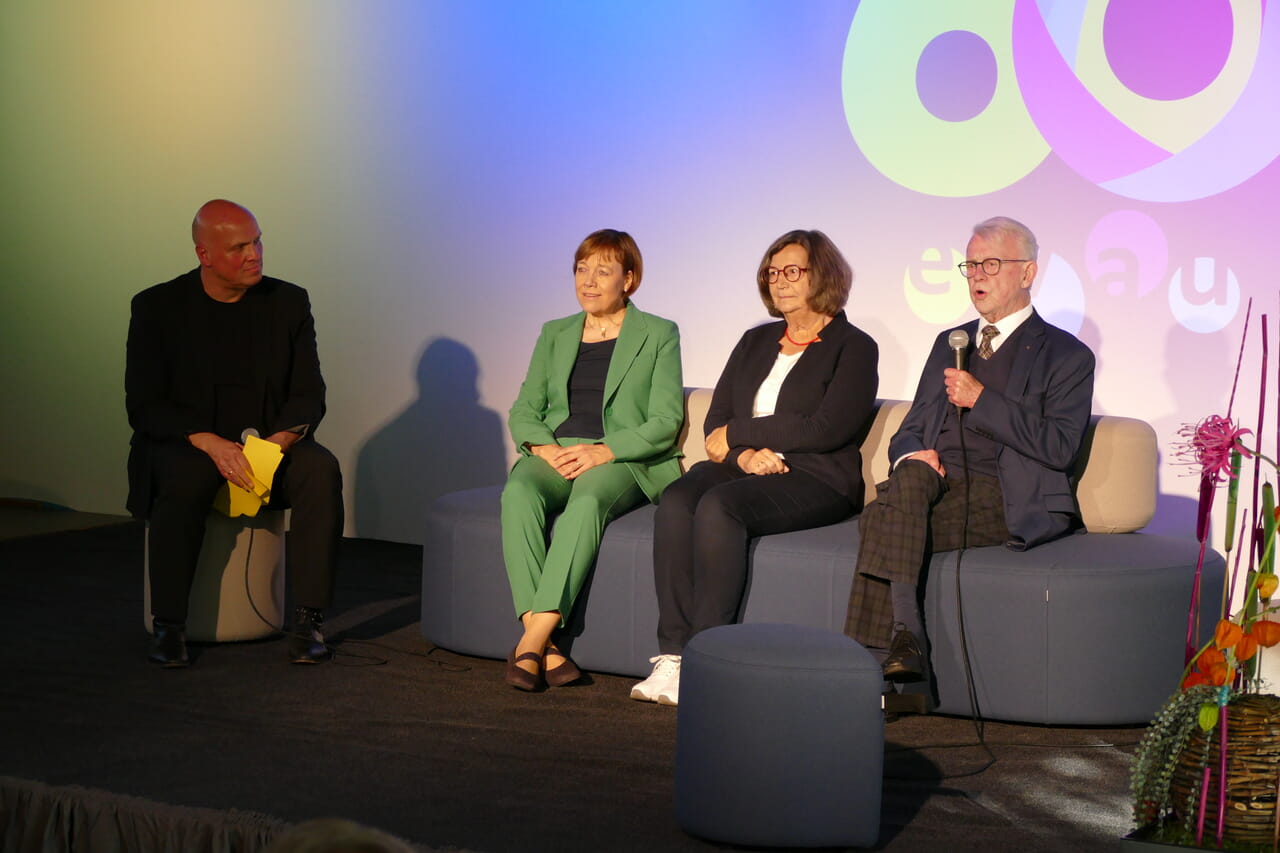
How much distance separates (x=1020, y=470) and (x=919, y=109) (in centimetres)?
Result: 177

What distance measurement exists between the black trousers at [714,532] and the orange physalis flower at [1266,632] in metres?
1.78

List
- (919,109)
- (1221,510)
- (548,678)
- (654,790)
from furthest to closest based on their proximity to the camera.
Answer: (919,109) < (1221,510) < (548,678) < (654,790)

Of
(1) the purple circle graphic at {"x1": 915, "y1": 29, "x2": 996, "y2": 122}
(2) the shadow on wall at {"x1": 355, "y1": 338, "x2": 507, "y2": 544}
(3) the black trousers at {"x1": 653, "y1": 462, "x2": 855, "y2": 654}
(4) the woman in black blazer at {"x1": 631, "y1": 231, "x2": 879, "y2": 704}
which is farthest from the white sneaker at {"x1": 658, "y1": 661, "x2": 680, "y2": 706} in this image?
(2) the shadow on wall at {"x1": 355, "y1": 338, "x2": 507, "y2": 544}

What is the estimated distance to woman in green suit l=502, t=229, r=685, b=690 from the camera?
397 cm

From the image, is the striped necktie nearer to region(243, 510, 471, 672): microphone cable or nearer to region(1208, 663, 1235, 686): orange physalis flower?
region(243, 510, 471, 672): microphone cable

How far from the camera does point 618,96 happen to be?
5664 mm

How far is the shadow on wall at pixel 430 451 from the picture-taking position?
6133 millimetres

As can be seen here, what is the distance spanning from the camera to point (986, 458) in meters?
3.82

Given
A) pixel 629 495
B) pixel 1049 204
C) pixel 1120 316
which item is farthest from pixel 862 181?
pixel 629 495

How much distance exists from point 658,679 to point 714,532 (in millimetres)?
409

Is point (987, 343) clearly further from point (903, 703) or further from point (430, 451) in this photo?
point (430, 451)

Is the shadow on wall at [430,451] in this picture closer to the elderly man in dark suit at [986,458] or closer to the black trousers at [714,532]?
the black trousers at [714,532]

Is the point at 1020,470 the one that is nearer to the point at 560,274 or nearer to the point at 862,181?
the point at 862,181

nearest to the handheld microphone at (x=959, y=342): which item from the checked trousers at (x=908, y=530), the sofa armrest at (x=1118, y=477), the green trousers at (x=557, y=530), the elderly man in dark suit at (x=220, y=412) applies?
the checked trousers at (x=908, y=530)
